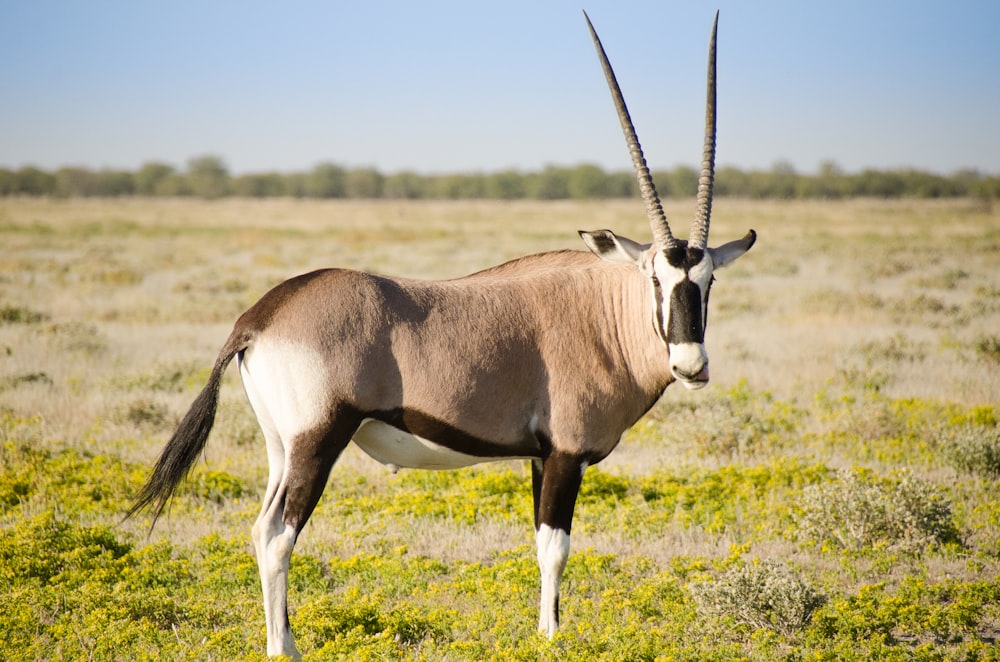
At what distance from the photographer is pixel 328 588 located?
571cm

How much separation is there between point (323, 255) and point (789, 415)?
76.5ft

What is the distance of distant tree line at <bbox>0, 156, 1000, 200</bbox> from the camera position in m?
98.6

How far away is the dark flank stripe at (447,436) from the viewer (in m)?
4.39

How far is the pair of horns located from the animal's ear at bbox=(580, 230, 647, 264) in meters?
0.14

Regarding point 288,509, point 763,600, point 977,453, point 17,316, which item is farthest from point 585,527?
point 17,316

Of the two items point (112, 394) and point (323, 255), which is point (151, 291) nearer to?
point (323, 255)

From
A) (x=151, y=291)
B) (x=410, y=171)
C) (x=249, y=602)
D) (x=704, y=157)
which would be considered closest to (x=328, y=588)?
(x=249, y=602)

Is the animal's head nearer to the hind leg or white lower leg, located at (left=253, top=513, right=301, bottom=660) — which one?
the hind leg

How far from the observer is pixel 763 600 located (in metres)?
5.02

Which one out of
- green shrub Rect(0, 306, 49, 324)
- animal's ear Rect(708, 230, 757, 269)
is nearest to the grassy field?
green shrub Rect(0, 306, 49, 324)

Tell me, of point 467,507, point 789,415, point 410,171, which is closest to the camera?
point 467,507

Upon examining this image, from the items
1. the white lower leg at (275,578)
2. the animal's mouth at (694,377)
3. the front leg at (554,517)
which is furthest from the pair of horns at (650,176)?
the white lower leg at (275,578)

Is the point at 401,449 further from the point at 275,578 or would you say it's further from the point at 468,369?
the point at 275,578

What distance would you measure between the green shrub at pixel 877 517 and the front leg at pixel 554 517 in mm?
2585
